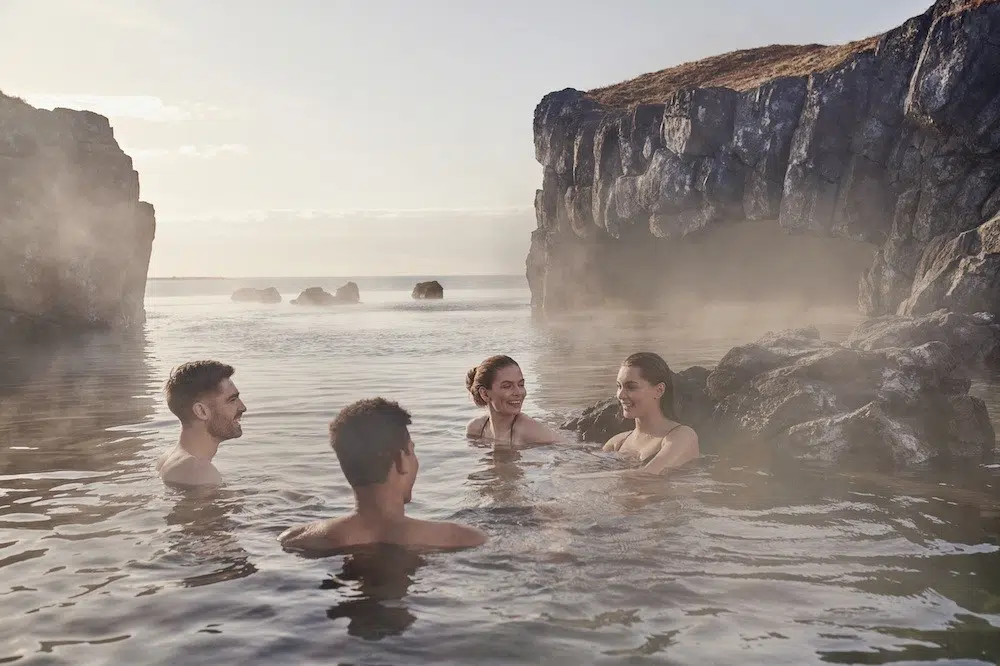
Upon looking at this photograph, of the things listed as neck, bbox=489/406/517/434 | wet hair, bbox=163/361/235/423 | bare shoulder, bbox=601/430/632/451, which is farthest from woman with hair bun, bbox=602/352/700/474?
wet hair, bbox=163/361/235/423

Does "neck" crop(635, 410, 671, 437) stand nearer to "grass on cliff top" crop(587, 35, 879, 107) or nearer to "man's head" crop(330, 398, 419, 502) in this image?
"man's head" crop(330, 398, 419, 502)

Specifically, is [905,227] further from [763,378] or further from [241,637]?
[241,637]

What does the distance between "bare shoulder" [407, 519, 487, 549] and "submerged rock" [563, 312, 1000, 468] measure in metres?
4.87

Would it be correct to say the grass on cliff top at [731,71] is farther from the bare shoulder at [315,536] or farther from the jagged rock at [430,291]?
the jagged rock at [430,291]

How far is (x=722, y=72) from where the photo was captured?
4634cm

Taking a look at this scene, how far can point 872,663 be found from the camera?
416cm

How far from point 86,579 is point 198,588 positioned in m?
0.83

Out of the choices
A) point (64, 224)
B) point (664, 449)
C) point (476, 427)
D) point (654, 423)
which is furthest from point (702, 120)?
point (664, 449)

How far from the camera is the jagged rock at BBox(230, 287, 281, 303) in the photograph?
93.2 metres

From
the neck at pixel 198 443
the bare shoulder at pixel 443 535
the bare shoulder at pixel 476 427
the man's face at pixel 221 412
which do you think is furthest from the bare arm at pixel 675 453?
the neck at pixel 198 443

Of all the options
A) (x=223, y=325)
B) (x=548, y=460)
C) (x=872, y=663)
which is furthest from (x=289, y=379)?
(x=223, y=325)

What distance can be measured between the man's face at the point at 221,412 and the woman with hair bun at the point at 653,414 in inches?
147

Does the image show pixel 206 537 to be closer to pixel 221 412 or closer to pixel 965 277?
pixel 221 412

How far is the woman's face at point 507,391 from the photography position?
33.2ft
